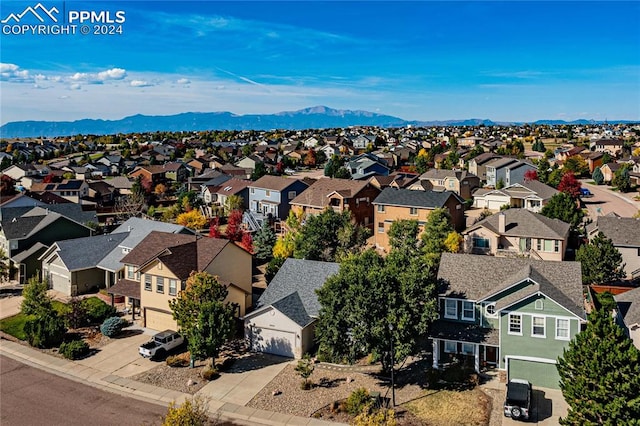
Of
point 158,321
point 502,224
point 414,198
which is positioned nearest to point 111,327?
point 158,321

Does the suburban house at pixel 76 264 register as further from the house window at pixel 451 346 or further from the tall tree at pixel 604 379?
the tall tree at pixel 604 379

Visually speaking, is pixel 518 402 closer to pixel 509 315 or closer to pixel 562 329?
pixel 509 315

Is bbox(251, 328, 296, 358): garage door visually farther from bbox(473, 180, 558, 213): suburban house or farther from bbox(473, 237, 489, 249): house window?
bbox(473, 180, 558, 213): suburban house

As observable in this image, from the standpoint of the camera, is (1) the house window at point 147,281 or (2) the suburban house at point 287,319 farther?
(1) the house window at point 147,281

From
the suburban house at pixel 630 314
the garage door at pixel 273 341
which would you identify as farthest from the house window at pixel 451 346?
the suburban house at pixel 630 314

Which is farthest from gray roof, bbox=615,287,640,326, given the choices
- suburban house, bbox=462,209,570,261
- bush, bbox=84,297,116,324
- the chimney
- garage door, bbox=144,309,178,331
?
bush, bbox=84,297,116,324

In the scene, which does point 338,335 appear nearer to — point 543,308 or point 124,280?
point 543,308

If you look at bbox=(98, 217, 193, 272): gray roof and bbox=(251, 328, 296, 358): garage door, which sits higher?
bbox=(98, 217, 193, 272): gray roof
